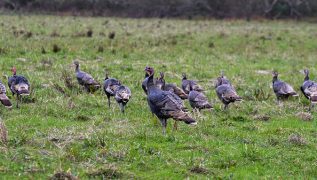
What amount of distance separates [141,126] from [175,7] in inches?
1607

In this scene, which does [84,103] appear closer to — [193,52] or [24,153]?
[24,153]

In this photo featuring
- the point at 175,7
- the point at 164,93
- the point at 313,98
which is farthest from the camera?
the point at 175,7

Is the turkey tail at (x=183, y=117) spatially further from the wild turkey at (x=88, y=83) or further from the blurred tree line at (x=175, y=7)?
the blurred tree line at (x=175, y=7)

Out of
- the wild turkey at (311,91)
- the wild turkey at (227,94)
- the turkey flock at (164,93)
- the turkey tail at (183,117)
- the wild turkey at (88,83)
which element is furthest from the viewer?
the wild turkey at (88,83)

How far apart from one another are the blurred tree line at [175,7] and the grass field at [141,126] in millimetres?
25663

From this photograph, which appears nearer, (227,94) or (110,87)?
(227,94)

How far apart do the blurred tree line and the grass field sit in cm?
2566

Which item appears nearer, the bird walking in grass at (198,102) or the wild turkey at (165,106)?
the wild turkey at (165,106)

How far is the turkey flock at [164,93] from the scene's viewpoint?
1087 cm

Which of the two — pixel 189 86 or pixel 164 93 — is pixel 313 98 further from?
pixel 164 93

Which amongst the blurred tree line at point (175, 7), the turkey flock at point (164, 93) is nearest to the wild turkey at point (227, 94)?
the turkey flock at point (164, 93)

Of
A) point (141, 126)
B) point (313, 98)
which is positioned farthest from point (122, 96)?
point (313, 98)

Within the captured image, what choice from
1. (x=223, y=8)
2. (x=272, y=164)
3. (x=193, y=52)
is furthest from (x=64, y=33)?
(x=223, y=8)

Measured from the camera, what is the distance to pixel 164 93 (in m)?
11.3
